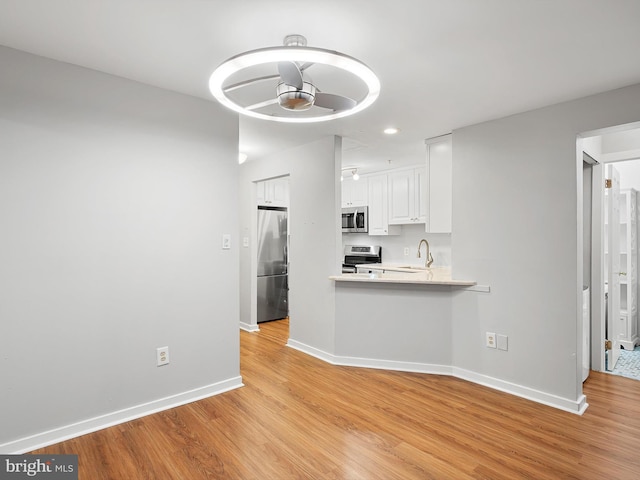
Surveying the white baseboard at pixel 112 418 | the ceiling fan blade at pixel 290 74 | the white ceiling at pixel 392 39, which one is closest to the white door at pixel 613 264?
the white ceiling at pixel 392 39

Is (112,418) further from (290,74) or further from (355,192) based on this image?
(355,192)

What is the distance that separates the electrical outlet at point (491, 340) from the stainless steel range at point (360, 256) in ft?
9.16

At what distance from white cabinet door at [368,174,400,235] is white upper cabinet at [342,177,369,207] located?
4.8 inches

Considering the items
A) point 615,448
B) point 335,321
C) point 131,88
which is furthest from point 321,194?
point 615,448

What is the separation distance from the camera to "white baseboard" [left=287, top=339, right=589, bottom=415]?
2.70m

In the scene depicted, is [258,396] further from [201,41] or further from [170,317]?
[201,41]

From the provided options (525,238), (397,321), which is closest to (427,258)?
(397,321)

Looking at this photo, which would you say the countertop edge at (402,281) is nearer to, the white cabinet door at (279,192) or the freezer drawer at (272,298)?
the freezer drawer at (272,298)

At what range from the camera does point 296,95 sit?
1.91 meters

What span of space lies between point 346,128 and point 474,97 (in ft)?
4.02

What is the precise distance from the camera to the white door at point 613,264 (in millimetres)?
3623

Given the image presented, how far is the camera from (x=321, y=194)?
12.7 feet

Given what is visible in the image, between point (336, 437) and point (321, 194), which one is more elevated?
point (321, 194)

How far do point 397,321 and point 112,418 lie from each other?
97.2 inches
